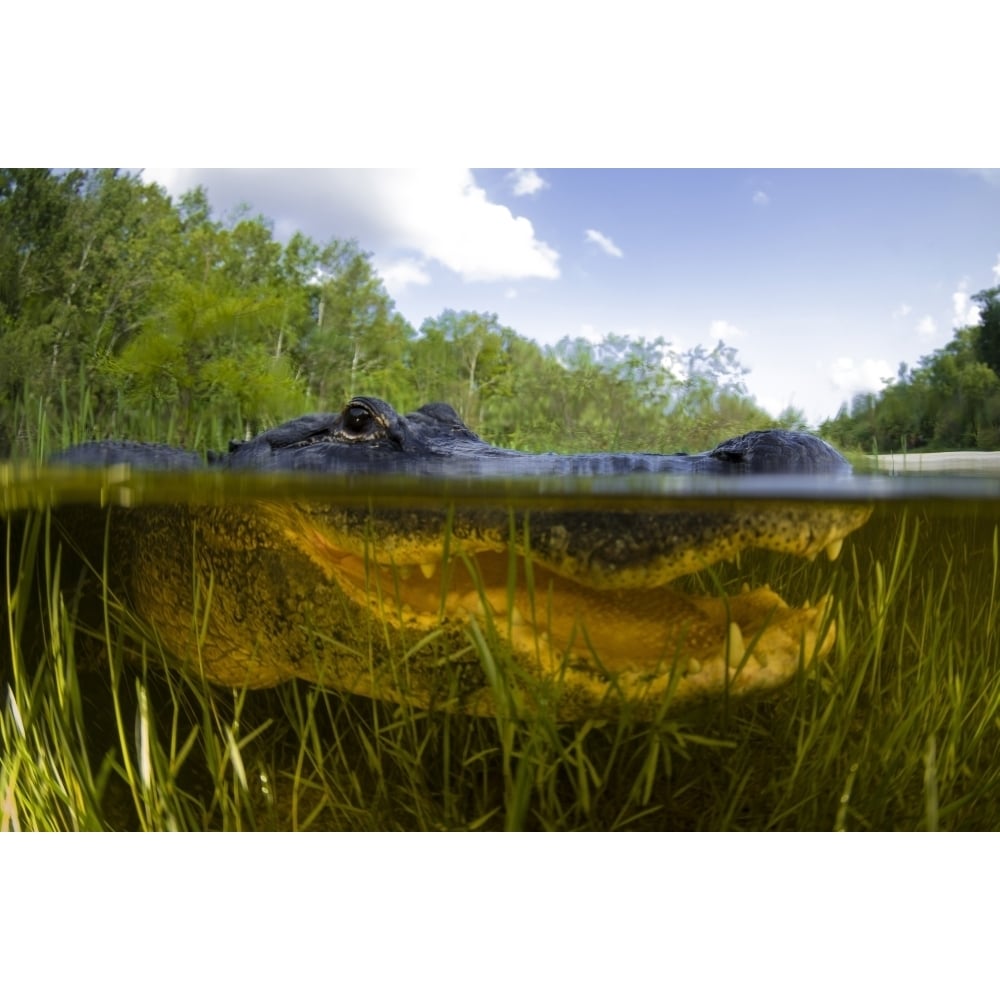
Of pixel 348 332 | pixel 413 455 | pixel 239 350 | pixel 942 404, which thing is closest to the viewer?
pixel 413 455

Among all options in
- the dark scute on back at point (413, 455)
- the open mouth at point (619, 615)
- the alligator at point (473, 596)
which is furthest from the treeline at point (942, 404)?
the open mouth at point (619, 615)

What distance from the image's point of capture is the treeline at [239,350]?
3.61 m

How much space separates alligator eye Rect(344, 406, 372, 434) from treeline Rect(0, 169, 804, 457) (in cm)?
84

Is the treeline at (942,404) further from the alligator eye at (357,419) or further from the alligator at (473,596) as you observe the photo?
the alligator eye at (357,419)

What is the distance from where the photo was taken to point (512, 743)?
8.00 ft

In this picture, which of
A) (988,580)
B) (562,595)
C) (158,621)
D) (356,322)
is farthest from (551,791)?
(356,322)

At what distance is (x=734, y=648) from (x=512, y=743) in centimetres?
62

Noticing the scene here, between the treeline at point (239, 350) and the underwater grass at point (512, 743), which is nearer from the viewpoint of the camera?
the underwater grass at point (512, 743)

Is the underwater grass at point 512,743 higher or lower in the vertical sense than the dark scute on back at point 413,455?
lower

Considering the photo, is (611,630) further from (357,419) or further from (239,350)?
(239,350)

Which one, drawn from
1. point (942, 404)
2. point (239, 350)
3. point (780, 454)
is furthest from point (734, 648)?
point (239, 350)

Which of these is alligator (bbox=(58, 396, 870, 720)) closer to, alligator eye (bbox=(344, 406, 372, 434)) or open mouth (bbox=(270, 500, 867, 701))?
open mouth (bbox=(270, 500, 867, 701))

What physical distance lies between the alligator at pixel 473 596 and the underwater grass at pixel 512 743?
5cm

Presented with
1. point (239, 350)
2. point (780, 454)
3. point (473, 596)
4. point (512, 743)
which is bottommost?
point (512, 743)
